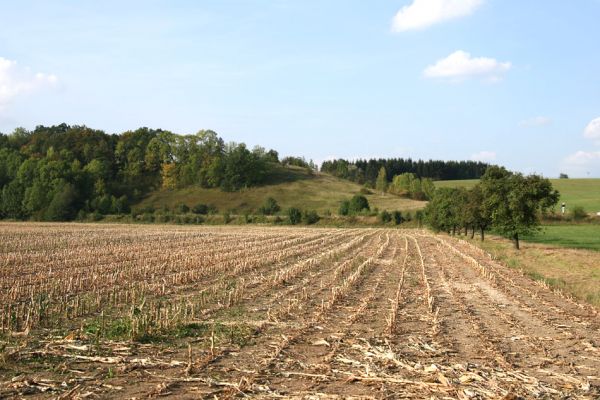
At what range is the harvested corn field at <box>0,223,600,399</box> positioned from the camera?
9.13 meters

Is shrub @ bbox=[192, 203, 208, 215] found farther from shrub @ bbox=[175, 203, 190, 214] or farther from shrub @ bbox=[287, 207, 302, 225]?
shrub @ bbox=[287, 207, 302, 225]

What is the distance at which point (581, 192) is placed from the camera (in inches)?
5354

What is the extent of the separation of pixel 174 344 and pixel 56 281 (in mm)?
11251

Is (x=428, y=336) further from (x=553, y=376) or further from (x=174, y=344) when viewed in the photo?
(x=174, y=344)

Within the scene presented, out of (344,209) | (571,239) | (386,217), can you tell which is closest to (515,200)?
(571,239)

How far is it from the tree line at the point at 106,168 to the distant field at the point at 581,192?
6257 cm

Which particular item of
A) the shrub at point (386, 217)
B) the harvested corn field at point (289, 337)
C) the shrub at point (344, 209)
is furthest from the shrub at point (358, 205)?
the harvested corn field at point (289, 337)

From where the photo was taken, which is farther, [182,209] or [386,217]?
[182,209]

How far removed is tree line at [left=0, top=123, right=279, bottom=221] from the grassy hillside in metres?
3.45

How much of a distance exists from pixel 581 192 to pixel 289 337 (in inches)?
5633

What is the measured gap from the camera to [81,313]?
15281 millimetres

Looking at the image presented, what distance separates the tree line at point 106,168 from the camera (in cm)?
10462

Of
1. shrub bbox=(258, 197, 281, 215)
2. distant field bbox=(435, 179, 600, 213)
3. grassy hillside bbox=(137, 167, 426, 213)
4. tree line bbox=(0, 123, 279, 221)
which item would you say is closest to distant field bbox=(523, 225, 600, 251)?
distant field bbox=(435, 179, 600, 213)

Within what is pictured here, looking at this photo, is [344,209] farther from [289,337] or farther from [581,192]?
[289,337]
